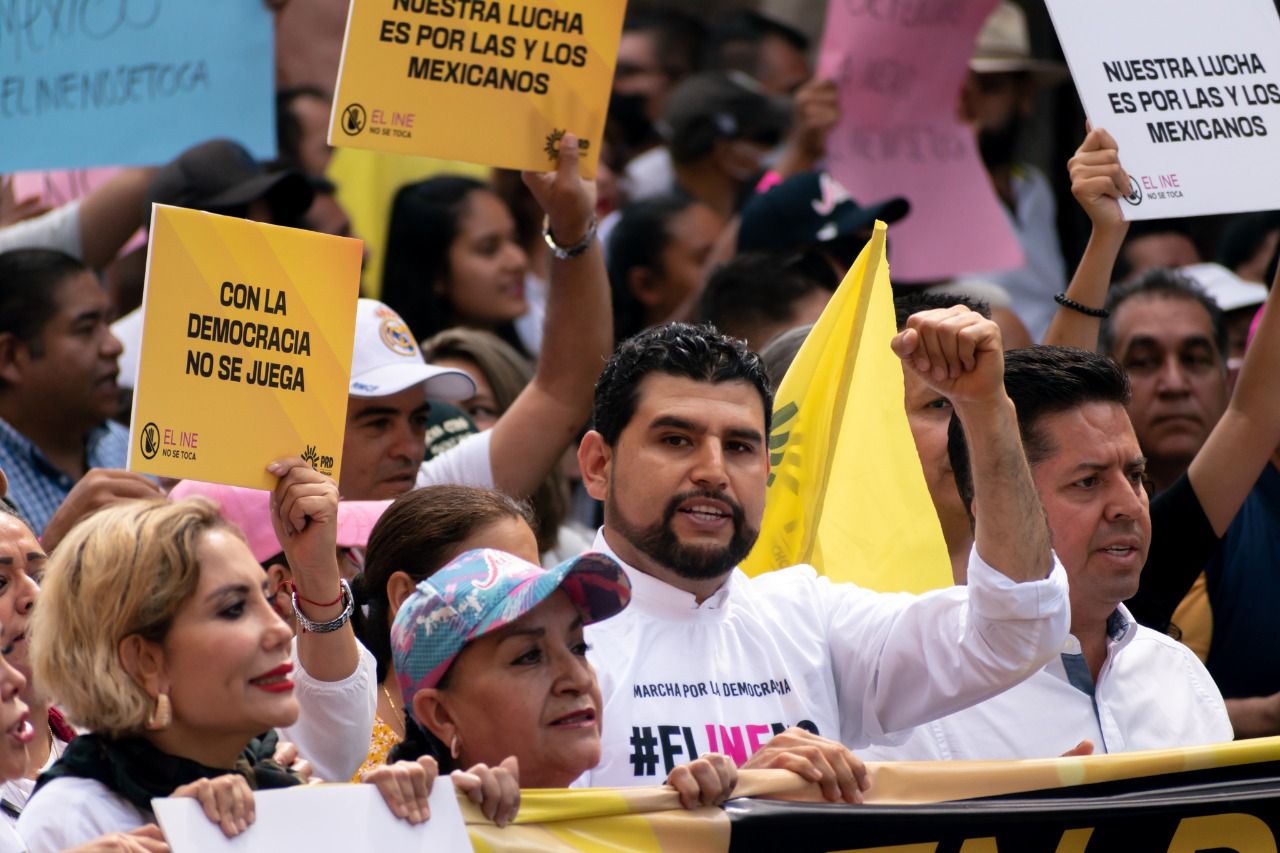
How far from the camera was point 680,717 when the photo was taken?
382 cm

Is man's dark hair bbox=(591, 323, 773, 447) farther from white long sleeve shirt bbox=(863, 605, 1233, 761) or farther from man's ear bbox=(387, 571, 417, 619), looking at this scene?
white long sleeve shirt bbox=(863, 605, 1233, 761)

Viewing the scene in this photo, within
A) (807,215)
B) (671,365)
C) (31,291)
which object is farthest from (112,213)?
(671,365)

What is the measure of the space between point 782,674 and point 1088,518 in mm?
836

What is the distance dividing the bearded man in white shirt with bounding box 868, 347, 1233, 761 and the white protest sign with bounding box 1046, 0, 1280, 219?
0.56m

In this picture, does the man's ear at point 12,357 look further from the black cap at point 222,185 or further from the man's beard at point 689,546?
the man's beard at point 689,546

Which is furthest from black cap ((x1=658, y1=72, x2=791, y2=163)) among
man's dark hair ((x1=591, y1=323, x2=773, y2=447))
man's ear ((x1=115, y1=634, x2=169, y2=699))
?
man's ear ((x1=115, y1=634, x2=169, y2=699))

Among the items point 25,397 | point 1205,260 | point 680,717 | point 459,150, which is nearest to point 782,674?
point 680,717

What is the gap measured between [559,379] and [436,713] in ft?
5.75

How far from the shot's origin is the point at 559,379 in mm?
5145

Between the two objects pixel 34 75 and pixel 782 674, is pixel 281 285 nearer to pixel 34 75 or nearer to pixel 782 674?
pixel 782 674

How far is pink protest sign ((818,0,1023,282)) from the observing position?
739cm

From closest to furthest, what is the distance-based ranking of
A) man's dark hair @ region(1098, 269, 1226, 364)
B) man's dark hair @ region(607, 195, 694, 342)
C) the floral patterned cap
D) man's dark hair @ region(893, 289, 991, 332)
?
the floral patterned cap → man's dark hair @ region(893, 289, 991, 332) → man's dark hair @ region(1098, 269, 1226, 364) → man's dark hair @ region(607, 195, 694, 342)

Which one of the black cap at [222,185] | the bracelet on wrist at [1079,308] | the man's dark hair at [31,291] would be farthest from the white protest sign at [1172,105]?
the man's dark hair at [31,291]

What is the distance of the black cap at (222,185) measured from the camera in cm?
640
